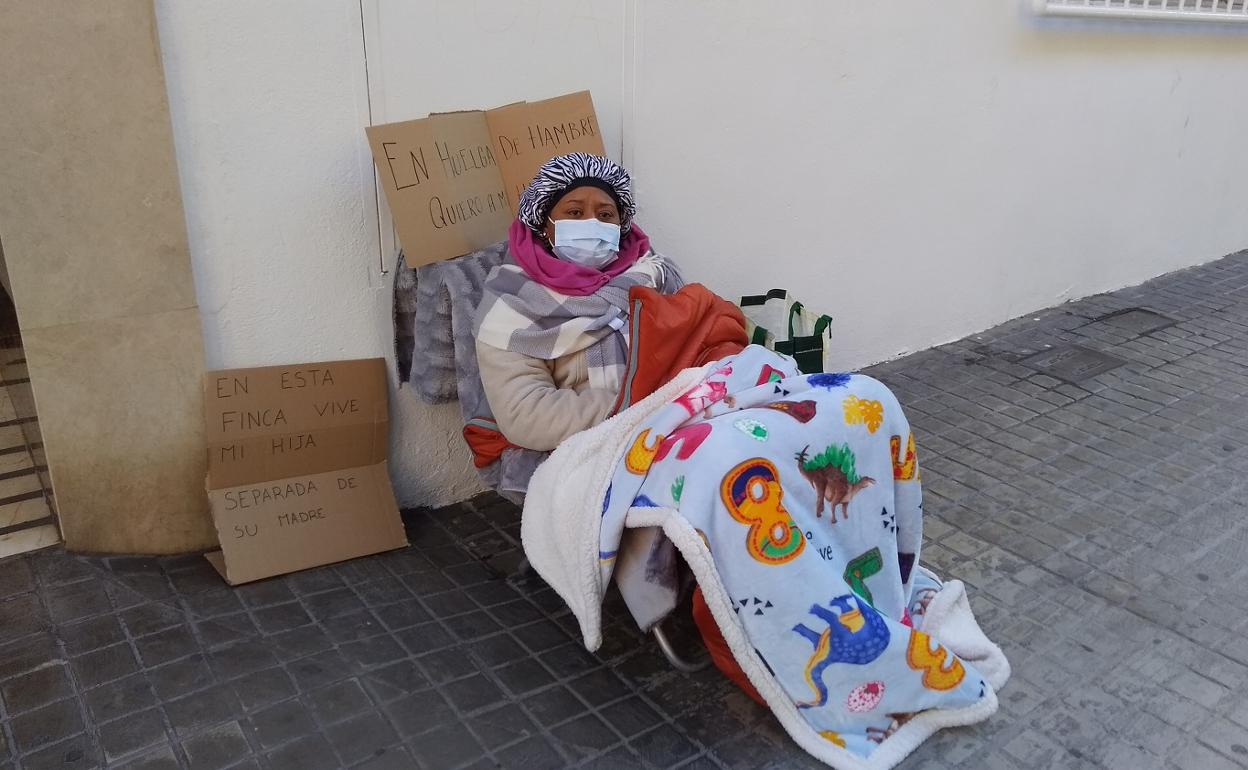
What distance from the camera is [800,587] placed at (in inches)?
86.7

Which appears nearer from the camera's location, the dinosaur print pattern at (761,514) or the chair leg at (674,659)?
the dinosaur print pattern at (761,514)

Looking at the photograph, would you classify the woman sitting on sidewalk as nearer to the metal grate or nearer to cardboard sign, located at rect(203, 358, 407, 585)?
cardboard sign, located at rect(203, 358, 407, 585)

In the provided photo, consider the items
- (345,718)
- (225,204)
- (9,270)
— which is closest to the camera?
(345,718)

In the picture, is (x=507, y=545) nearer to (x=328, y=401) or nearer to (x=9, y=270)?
(x=328, y=401)

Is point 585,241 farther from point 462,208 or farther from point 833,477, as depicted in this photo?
point 833,477

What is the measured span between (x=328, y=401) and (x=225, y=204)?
686 mm

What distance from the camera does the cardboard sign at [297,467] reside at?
2914 millimetres

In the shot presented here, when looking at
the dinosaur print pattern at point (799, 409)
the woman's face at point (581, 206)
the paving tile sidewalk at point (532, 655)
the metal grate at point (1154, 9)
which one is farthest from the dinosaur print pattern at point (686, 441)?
the metal grate at point (1154, 9)

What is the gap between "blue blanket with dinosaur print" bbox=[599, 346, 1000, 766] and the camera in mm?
2201

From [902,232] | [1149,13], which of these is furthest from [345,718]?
[1149,13]

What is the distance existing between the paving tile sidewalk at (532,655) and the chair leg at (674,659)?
0.09 ft

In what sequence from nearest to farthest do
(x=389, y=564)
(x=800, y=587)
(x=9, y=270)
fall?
(x=800, y=587) < (x=9, y=270) < (x=389, y=564)

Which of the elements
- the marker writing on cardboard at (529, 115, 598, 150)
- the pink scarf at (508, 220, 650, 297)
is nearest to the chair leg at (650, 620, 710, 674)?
the pink scarf at (508, 220, 650, 297)

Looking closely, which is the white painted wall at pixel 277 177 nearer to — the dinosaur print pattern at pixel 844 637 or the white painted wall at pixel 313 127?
the white painted wall at pixel 313 127
